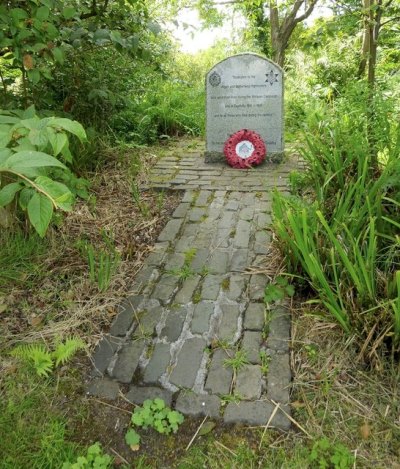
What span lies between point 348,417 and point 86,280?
1508 millimetres

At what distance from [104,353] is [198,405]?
540mm

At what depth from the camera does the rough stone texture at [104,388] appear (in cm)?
184

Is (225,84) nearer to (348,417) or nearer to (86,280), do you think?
(86,280)

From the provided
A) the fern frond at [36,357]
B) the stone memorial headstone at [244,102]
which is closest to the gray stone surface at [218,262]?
the fern frond at [36,357]

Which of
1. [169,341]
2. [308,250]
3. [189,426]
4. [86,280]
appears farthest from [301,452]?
[86,280]

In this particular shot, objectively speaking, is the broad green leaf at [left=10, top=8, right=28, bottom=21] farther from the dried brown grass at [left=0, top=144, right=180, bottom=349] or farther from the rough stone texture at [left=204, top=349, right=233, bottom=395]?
the rough stone texture at [left=204, top=349, right=233, bottom=395]

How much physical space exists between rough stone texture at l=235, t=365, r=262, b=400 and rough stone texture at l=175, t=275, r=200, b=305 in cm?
57

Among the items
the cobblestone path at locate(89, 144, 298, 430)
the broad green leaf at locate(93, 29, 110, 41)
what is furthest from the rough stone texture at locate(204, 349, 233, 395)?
the broad green leaf at locate(93, 29, 110, 41)

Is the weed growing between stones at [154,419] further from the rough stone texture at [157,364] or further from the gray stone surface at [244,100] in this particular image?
the gray stone surface at [244,100]

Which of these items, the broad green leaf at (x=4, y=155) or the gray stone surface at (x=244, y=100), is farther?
the gray stone surface at (x=244, y=100)

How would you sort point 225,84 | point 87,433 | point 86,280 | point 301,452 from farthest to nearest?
point 225,84 < point 86,280 < point 87,433 < point 301,452

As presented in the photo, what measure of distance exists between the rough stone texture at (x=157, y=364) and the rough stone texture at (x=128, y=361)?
2.5 inches

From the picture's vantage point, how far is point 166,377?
6.24 feet

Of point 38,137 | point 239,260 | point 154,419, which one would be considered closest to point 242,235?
point 239,260
